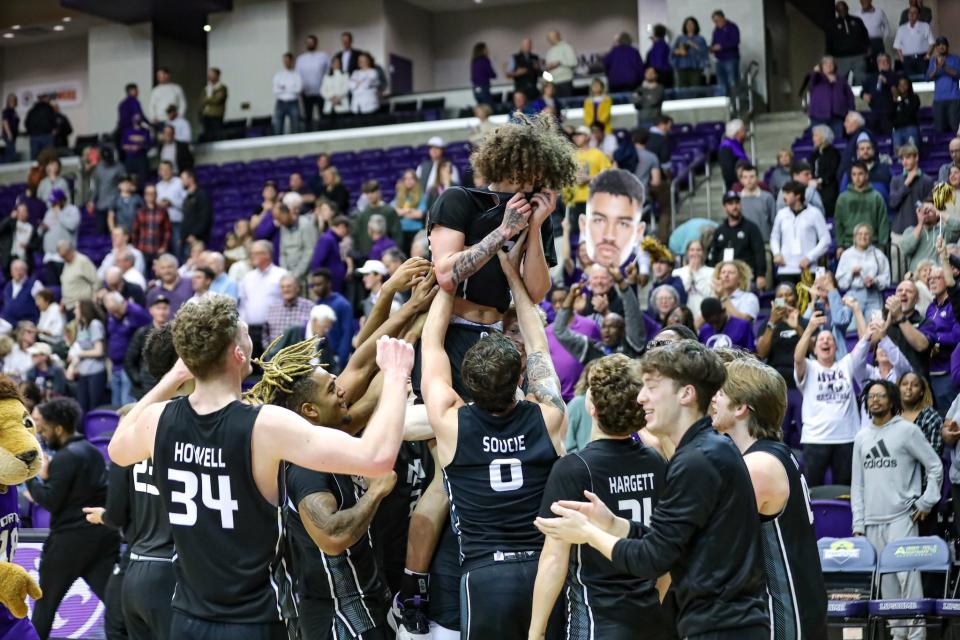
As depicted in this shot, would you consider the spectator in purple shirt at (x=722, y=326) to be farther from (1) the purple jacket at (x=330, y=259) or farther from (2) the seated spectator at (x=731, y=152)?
(1) the purple jacket at (x=330, y=259)

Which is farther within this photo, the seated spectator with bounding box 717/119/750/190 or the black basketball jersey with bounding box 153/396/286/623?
the seated spectator with bounding box 717/119/750/190

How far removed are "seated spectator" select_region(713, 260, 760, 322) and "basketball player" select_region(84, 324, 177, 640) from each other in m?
6.57

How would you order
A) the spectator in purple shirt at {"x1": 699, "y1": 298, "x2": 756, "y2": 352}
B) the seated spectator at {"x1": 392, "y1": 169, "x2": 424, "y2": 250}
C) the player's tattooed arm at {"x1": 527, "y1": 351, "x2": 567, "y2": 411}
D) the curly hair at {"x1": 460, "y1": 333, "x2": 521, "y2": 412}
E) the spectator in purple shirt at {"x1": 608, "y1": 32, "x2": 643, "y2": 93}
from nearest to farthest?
the curly hair at {"x1": 460, "y1": 333, "x2": 521, "y2": 412} → the player's tattooed arm at {"x1": 527, "y1": 351, "x2": 567, "y2": 411} → the spectator in purple shirt at {"x1": 699, "y1": 298, "x2": 756, "y2": 352} → the seated spectator at {"x1": 392, "y1": 169, "x2": 424, "y2": 250} → the spectator in purple shirt at {"x1": 608, "y1": 32, "x2": 643, "y2": 93}

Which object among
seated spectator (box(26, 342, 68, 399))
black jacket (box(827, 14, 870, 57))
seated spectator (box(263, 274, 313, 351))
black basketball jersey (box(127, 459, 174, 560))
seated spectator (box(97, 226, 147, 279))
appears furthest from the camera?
black jacket (box(827, 14, 870, 57))

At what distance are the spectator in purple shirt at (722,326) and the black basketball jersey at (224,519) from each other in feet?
22.9

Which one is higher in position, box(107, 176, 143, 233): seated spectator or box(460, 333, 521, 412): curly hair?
box(107, 176, 143, 233): seated spectator

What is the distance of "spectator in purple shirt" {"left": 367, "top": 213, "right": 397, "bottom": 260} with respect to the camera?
45.5ft

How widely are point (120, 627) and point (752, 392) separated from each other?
403cm

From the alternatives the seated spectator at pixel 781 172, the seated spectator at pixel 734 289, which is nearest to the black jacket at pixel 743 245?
Result: the seated spectator at pixel 734 289

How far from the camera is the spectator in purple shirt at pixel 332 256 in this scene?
46.2ft

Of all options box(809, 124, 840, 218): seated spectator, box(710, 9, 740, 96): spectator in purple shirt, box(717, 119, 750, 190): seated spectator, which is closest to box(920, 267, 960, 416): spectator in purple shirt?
box(809, 124, 840, 218): seated spectator

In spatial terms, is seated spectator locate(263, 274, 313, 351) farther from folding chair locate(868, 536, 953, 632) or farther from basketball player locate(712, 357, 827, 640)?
basketball player locate(712, 357, 827, 640)

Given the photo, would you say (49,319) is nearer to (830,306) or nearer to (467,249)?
(830,306)

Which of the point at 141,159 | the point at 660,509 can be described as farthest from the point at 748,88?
the point at 660,509
